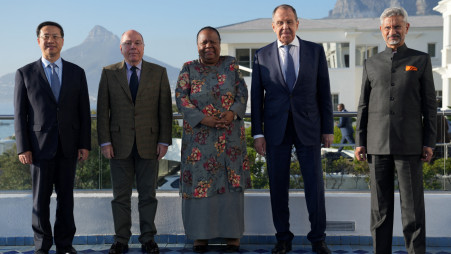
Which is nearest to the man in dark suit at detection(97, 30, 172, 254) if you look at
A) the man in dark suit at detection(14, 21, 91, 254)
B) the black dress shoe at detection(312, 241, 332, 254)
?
the man in dark suit at detection(14, 21, 91, 254)

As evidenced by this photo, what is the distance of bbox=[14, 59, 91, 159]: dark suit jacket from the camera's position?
3.90 metres

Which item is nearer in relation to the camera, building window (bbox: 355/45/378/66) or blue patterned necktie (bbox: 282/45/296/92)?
blue patterned necktie (bbox: 282/45/296/92)

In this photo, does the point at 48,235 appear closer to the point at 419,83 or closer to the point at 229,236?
the point at 229,236

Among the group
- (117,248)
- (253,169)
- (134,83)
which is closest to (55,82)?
(134,83)

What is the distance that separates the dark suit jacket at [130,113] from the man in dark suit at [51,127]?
150 millimetres

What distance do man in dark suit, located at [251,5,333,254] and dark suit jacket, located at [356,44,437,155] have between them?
0.51 m

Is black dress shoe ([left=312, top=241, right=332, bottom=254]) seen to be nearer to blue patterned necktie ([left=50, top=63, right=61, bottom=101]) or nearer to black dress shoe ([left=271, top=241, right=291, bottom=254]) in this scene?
black dress shoe ([left=271, top=241, right=291, bottom=254])

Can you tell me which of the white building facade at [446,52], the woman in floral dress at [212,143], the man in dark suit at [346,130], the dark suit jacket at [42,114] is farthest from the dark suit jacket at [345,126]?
the white building facade at [446,52]

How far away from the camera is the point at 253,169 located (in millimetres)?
4570

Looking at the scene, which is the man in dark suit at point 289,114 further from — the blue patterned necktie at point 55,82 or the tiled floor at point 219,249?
the blue patterned necktie at point 55,82

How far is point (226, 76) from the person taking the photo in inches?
163

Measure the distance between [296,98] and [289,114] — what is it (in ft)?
0.43

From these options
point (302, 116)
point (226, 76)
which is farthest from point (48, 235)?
point (302, 116)

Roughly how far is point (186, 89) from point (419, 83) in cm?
168
